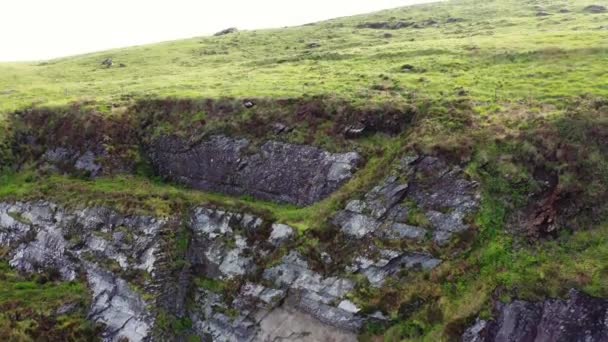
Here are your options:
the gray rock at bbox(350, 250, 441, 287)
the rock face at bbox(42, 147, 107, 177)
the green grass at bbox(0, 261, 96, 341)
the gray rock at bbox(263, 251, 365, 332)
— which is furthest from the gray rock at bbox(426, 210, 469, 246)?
the rock face at bbox(42, 147, 107, 177)

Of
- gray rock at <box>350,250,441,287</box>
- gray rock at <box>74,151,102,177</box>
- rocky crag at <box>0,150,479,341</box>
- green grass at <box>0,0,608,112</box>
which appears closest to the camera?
gray rock at <box>350,250,441,287</box>

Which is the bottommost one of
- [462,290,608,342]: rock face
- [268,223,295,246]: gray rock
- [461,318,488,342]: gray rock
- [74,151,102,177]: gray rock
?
[461,318,488,342]: gray rock

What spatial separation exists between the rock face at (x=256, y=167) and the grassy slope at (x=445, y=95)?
47.3 inches

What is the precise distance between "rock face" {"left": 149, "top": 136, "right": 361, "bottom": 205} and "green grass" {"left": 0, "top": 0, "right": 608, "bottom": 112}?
217 inches

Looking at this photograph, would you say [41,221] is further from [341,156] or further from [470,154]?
[470,154]

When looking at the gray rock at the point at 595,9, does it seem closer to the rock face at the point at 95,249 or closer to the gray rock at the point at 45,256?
the rock face at the point at 95,249

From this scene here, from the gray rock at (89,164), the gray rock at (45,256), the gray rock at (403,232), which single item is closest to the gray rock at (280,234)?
the gray rock at (403,232)

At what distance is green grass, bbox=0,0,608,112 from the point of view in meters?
37.5

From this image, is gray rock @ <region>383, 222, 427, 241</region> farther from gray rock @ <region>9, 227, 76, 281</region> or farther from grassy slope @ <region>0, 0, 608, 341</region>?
gray rock @ <region>9, 227, 76, 281</region>

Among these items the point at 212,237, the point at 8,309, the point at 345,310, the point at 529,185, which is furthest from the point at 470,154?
the point at 8,309

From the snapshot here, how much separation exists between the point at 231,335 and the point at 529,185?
54.2ft

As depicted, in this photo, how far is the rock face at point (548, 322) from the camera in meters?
19.5

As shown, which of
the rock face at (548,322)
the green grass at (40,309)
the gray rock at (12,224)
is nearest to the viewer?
the rock face at (548,322)

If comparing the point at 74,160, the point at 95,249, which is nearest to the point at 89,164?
the point at 74,160
